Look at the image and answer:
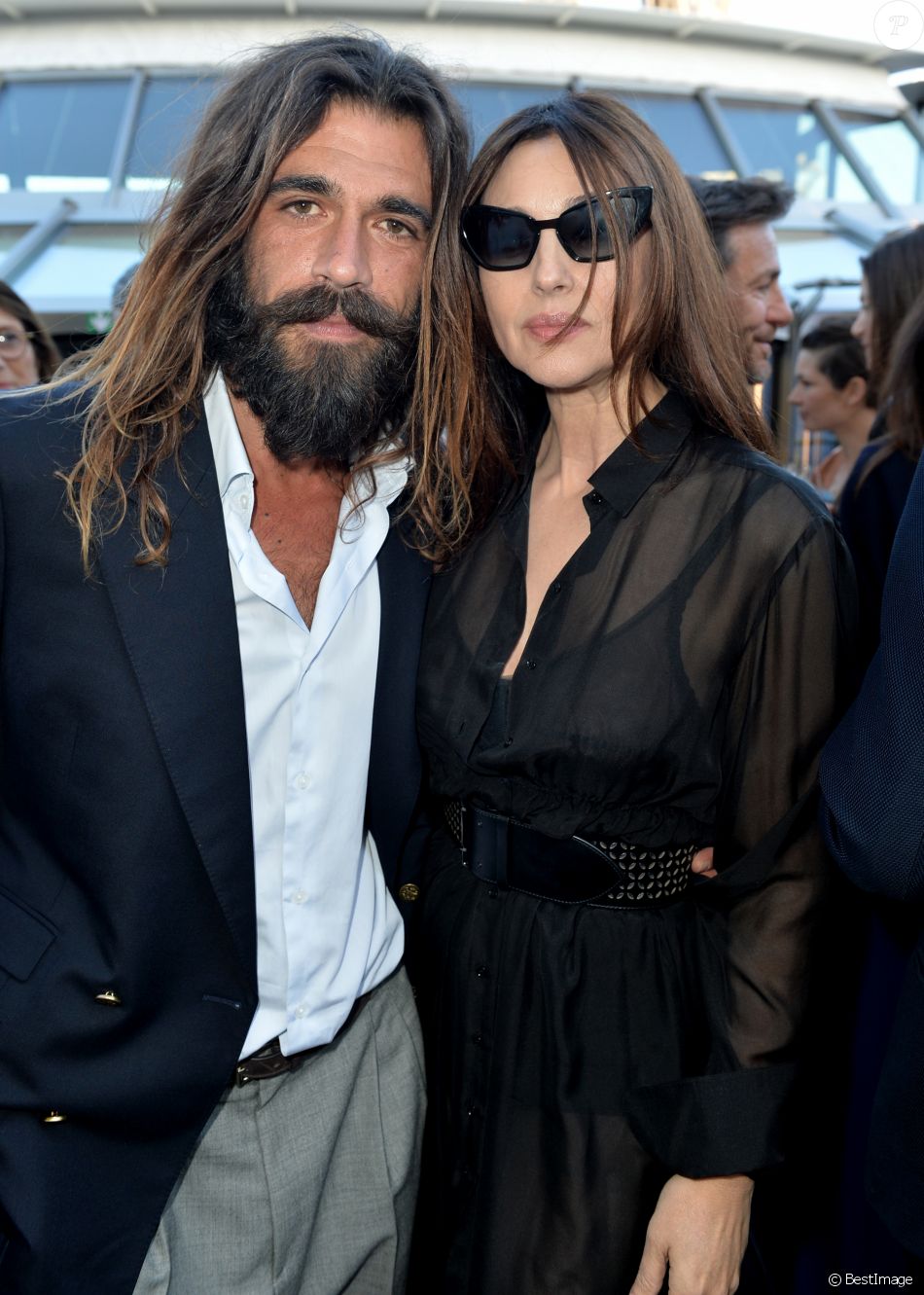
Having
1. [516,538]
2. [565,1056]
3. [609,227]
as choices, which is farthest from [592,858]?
[609,227]

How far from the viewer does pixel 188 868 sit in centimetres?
184

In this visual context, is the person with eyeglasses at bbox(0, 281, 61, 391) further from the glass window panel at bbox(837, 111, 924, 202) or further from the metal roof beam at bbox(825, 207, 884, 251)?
the glass window panel at bbox(837, 111, 924, 202)

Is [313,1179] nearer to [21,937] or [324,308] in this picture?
[21,937]

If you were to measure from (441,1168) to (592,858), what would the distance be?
0.75 metres

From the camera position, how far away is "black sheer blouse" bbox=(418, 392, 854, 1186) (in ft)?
6.32

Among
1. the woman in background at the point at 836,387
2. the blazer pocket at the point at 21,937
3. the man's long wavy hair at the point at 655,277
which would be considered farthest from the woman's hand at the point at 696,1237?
the woman in background at the point at 836,387

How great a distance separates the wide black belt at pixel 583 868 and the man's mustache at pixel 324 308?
41.3 inches

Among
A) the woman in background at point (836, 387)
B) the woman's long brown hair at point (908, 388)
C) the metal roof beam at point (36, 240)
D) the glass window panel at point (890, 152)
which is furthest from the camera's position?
the glass window panel at point (890, 152)

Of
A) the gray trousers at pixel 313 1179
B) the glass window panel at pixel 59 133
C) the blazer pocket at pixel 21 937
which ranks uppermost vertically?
the glass window panel at pixel 59 133

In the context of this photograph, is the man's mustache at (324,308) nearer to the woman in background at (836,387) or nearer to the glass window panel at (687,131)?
the woman in background at (836,387)

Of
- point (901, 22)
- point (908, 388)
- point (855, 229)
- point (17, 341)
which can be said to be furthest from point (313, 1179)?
point (855, 229)

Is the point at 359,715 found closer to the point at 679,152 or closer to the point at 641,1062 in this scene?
the point at 641,1062

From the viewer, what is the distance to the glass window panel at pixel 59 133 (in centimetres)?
1144

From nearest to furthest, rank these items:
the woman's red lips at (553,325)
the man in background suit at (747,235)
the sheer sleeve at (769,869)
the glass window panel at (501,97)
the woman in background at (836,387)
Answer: the sheer sleeve at (769,869)
the woman's red lips at (553,325)
the man in background suit at (747,235)
the woman in background at (836,387)
the glass window panel at (501,97)
